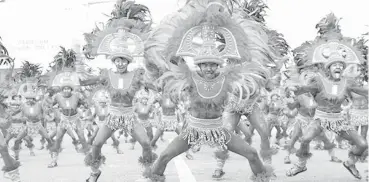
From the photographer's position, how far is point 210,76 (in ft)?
17.1

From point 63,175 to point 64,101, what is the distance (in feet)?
7.37

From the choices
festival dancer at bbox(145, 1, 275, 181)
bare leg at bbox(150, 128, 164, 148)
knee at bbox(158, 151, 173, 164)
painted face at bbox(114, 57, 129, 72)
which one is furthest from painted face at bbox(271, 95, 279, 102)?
knee at bbox(158, 151, 173, 164)

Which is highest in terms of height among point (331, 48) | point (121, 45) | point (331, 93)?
point (121, 45)

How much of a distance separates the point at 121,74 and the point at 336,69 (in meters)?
3.72

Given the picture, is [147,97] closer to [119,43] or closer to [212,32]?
[119,43]

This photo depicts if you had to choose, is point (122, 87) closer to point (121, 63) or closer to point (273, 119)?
point (121, 63)

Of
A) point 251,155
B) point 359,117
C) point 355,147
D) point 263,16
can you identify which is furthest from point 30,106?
point 359,117

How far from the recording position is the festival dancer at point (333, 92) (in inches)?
262

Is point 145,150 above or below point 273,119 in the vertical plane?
below

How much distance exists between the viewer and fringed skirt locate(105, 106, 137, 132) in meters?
6.79

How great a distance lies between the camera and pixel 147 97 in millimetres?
12805

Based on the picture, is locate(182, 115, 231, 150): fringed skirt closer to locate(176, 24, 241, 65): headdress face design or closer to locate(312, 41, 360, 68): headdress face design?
locate(176, 24, 241, 65): headdress face design

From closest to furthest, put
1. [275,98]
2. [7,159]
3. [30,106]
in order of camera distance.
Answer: [7,159] → [30,106] → [275,98]

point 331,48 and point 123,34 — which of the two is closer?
point 331,48
